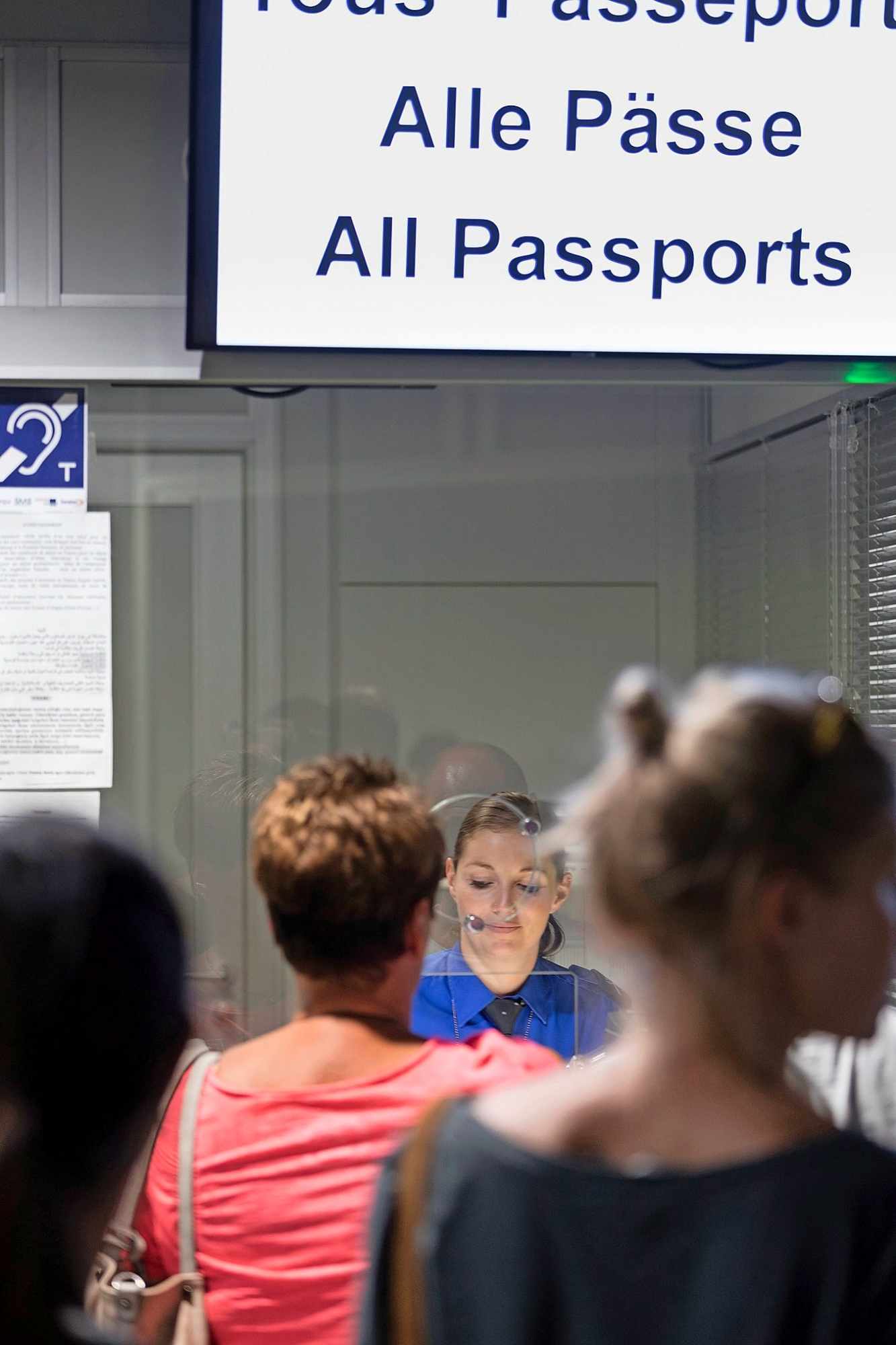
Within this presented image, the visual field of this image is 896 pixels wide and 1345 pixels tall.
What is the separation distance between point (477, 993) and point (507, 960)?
0.27ft

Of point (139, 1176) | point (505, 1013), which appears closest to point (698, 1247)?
point (139, 1176)

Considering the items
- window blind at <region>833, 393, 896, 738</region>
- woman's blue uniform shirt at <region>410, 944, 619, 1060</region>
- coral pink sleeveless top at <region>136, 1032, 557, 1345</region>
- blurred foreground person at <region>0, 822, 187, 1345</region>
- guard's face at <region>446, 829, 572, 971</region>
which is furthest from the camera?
window blind at <region>833, 393, 896, 738</region>

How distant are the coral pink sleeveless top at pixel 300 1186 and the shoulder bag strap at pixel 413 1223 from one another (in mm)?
299

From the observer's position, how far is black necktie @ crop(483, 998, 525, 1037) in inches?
85.8

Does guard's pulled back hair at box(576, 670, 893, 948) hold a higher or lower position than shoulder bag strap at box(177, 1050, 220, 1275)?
higher

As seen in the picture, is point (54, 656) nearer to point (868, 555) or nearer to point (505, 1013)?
point (505, 1013)

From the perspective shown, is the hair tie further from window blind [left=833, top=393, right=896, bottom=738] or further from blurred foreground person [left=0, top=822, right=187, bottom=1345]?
window blind [left=833, top=393, right=896, bottom=738]

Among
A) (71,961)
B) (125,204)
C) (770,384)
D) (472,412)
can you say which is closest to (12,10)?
(125,204)

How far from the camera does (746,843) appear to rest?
89 cm

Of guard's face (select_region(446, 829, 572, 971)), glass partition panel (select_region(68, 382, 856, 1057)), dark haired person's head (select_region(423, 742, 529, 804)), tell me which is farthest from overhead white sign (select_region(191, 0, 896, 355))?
guard's face (select_region(446, 829, 572, 971))

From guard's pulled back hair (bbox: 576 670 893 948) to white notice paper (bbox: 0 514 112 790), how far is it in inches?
73.8

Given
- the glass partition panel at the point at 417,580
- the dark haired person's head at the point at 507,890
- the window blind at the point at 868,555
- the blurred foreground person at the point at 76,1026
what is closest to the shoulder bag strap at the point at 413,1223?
the blurred foreground person at the point at 76,1026

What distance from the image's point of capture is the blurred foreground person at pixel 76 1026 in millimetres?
854

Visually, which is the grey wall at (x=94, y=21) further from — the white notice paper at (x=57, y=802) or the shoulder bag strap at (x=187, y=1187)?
the shoulder bag strap at (x=187, y=1187)
